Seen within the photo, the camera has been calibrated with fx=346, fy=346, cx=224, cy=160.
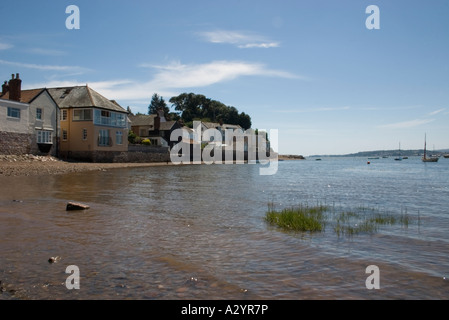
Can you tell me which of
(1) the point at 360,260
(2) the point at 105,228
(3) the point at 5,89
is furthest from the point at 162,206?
(3) the point at 5,89

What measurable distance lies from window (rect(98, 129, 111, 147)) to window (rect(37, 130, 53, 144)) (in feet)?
23.1

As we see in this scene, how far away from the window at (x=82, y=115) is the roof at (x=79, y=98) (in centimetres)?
73

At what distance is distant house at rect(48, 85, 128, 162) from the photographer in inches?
1964

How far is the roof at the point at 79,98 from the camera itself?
51000mm

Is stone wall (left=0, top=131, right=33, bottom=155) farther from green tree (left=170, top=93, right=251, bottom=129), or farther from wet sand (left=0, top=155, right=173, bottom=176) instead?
green tree (left=170, top=93, right=251, bottom=129)

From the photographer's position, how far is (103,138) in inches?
2050

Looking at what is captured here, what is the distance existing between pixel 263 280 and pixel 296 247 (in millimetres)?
2946

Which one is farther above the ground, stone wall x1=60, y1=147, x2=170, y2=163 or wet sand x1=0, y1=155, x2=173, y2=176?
stone wall x1=60, y1=147, x2=170, y2=163

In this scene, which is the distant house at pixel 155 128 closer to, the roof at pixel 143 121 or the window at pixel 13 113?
the roof at pixel 143 121

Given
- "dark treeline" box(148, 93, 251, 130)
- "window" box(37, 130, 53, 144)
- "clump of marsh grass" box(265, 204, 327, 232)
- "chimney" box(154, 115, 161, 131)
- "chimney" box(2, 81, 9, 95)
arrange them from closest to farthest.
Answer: "clump of marsh grass" box(265, 204, 327, 232)
"window" box(37, 130, 53, 144)
"chimney" box(2, 81, 9, 95)
"chimney" box(154, 115, 161, 131)
"dark treeline" box(148, 93, 251, 130)

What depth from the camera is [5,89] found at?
151 ft

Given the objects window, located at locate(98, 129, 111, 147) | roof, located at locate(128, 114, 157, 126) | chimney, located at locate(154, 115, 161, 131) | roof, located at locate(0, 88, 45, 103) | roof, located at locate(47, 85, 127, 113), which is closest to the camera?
roof, located at locate(0, 88, 45, 103)

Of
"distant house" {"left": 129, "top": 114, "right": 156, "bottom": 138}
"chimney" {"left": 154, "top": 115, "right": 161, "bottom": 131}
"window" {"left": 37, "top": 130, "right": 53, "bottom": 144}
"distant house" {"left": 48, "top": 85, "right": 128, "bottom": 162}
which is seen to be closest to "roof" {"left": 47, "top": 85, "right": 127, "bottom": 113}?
"distant house" {"left": 48, "top": 85, "right": 128, "bottom": 162}

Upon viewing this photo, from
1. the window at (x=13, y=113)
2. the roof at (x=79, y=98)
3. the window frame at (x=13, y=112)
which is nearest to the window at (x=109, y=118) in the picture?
the roof at (x=79, y=98)
